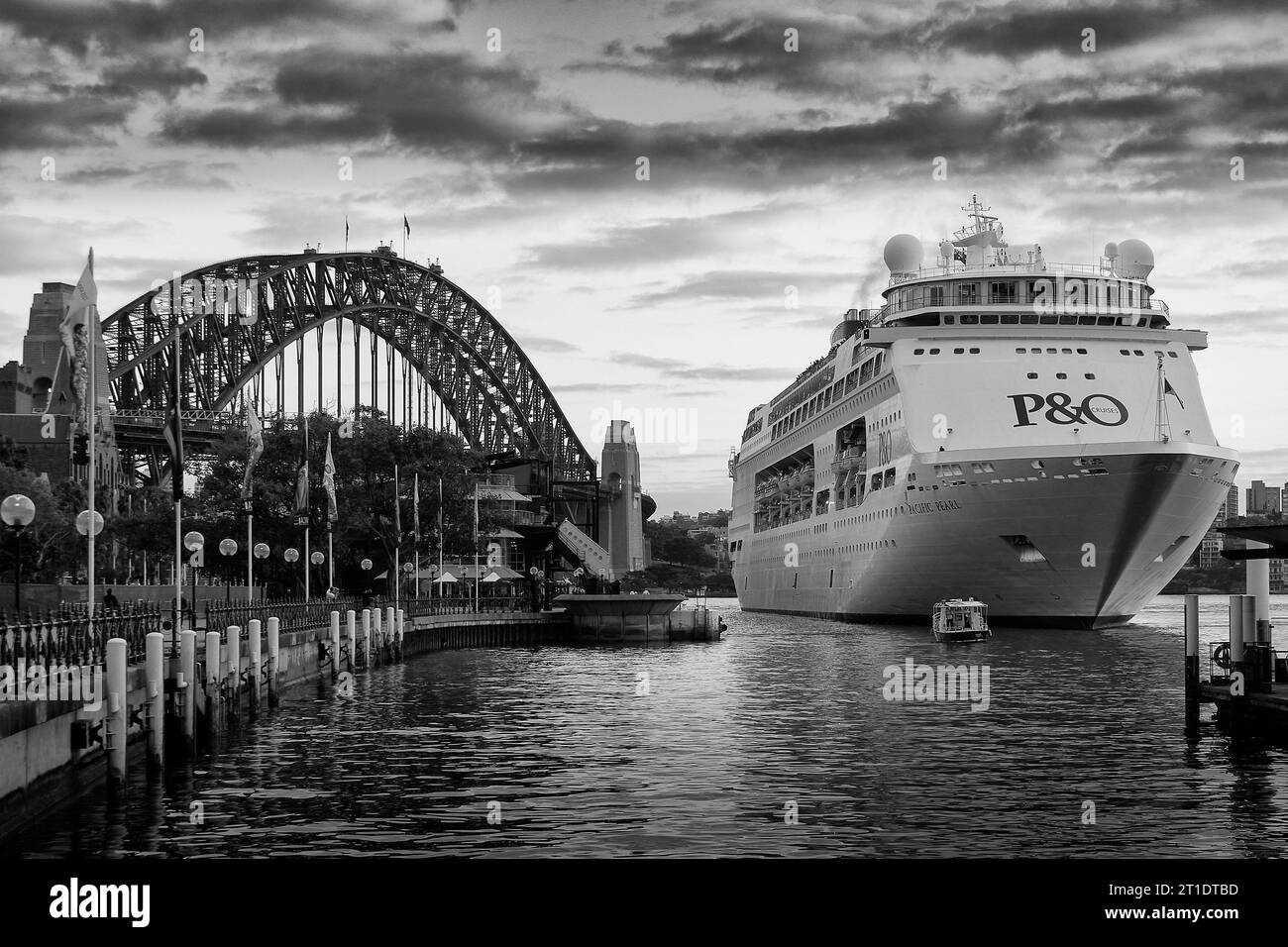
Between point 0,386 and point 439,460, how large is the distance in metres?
38.2

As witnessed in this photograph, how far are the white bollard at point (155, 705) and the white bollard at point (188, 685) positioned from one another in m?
1.56

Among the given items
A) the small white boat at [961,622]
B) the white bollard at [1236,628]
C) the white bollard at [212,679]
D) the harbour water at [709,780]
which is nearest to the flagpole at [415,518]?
the small white boat at [961,622]

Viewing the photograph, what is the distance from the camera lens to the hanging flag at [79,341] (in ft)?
115

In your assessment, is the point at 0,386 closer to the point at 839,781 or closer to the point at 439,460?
the point at 439,460

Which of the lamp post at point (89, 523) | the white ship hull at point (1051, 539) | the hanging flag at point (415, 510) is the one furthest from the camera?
the hanging flag at point (415, 510)

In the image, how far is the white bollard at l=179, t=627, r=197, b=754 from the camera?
105 ft

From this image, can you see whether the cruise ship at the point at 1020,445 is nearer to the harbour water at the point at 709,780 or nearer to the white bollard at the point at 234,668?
the harbour water at the point at 709,780

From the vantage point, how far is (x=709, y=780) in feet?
99.8

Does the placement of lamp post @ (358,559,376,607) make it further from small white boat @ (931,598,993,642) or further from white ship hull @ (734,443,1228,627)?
white ship hull @ (734,443,1228,627)

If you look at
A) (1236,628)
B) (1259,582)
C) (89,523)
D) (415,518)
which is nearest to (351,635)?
(415,518)

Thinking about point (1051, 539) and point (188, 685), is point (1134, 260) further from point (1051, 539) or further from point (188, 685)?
point (188, 685)

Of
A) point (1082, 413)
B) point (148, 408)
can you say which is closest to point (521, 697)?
point (1082, 413)

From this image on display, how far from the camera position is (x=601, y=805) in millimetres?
27328

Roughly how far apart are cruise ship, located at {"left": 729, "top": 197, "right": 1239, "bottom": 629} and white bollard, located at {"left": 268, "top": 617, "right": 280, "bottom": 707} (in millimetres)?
43036
